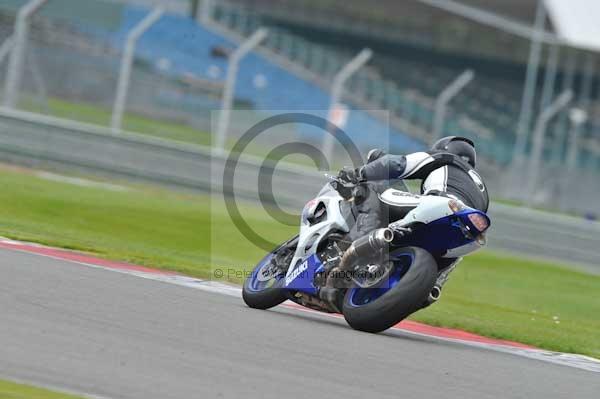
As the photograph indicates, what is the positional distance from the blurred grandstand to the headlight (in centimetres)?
1377

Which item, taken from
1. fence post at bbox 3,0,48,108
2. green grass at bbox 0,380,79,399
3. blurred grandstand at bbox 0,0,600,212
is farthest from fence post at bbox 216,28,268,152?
green grass at bbox 0,380,79,399

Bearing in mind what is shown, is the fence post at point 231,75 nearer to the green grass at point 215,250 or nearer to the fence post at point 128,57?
the fence post at point 128,57

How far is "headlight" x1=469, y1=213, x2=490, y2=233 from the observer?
23.3 feet

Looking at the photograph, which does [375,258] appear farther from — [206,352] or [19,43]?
[19,43]

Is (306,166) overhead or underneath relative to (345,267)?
underneath

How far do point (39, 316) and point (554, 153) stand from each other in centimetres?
2553

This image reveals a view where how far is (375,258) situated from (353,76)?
2103 centimetres

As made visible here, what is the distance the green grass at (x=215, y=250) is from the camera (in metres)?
9.80

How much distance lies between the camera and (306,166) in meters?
20.6

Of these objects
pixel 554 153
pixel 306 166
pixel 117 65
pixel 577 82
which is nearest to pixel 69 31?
pixel 117 65

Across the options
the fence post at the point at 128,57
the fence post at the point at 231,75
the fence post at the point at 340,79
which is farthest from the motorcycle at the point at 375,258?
the fence post at the point at 340,79

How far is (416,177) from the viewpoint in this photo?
7.70 meters

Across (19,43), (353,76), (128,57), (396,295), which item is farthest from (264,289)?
(353,76)

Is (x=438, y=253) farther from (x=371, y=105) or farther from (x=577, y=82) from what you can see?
(x=577, y=82)
